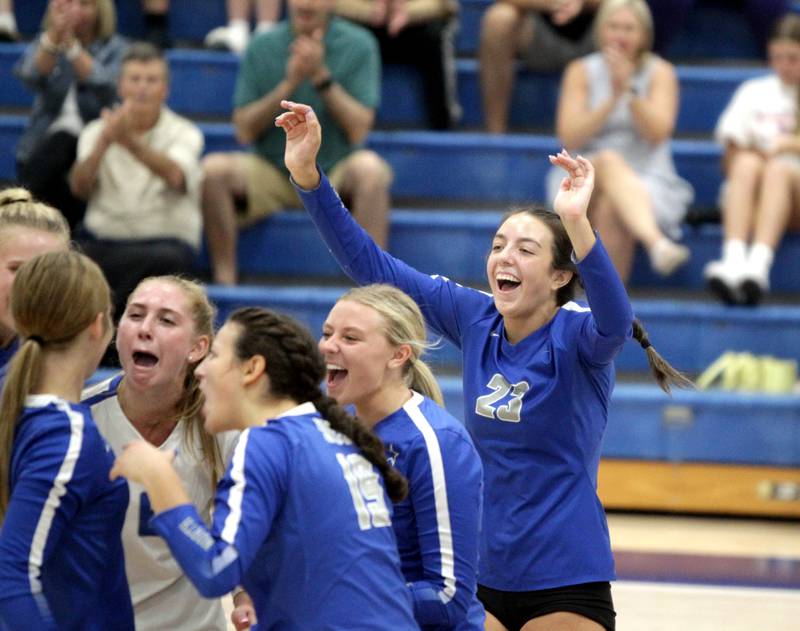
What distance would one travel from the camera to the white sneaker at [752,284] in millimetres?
6277

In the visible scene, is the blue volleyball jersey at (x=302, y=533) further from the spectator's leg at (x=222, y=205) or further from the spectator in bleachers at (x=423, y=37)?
the spectator in bleachers at (x=423, y=37)

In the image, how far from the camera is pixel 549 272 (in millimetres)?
3189

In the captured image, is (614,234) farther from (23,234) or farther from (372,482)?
(372,482)

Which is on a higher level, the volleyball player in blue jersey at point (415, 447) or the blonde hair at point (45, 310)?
the blonde hair at point (45, 310)

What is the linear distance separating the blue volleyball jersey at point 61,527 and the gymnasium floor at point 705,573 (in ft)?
8.01

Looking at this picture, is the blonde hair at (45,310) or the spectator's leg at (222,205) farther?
the spectator's leg at (222,205)

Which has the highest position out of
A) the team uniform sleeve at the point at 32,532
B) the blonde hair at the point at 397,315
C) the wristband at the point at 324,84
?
the wristband at the point at 324,84

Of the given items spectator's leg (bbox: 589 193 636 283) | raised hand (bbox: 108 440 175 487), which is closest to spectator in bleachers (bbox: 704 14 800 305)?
spectator's leg (bbox: 589 193 636 283)

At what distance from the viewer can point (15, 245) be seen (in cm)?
304

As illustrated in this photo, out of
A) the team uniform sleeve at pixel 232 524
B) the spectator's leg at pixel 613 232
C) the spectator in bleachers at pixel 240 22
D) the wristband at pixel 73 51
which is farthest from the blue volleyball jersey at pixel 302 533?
the spectator in bleachers at pixel 240 22

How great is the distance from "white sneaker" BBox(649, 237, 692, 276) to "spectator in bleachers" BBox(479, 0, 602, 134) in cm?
135

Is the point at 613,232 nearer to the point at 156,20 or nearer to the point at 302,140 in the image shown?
the point at 156,20

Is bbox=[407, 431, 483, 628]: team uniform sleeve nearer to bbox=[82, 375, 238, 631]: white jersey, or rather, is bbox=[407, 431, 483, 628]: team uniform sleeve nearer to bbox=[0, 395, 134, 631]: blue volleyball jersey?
bbox=[82, 375, 238, 631]: white jersey

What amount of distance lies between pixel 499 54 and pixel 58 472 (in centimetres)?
518
